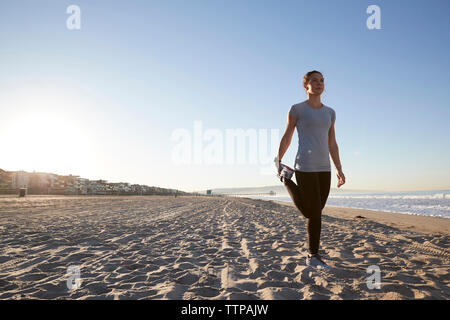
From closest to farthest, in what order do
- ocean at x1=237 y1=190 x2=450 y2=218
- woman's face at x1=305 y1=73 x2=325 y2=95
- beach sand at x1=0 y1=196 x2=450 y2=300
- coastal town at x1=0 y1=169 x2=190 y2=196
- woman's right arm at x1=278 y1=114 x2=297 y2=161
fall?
beach sand at x1=0 y1=196 x2=450 y2=300 < woman's face at x1=305 y1=73 x2=325 y2=95 < woman's right arm at x1=278 y1=114 x2=297 y2=161 < ocean at x1=237 y1=190 x2=450 y2=218 < coastal town at x1=0 y1=169 x2=190 y2=196

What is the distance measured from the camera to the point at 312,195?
110 inches

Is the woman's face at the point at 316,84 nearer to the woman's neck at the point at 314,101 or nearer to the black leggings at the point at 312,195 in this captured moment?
the woman's neck at the point at 314,101

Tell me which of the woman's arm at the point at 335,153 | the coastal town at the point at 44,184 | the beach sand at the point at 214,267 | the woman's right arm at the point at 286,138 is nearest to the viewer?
the beach sand at the point at 214,267

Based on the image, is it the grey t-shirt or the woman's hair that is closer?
the grey t-shirt

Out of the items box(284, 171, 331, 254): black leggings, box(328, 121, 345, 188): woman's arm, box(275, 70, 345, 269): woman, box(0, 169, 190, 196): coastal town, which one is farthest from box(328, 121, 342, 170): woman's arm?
box(0, 169, 190, 196): coastal town

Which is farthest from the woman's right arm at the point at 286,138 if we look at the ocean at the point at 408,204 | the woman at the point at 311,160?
the ocean at the point at 408,204

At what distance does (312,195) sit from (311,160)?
42 centimetres

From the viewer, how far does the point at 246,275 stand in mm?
2715

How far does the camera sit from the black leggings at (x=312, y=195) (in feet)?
9.14

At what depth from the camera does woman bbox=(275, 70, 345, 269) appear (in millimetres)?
2805

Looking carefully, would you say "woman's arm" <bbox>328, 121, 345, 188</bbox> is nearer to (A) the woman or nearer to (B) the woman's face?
(A) the woman

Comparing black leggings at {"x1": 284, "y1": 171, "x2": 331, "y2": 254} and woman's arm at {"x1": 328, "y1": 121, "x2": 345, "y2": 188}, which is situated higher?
woman's arm at {"x1": 328, "y1": 121, "x2": 345, "y2": 188}
